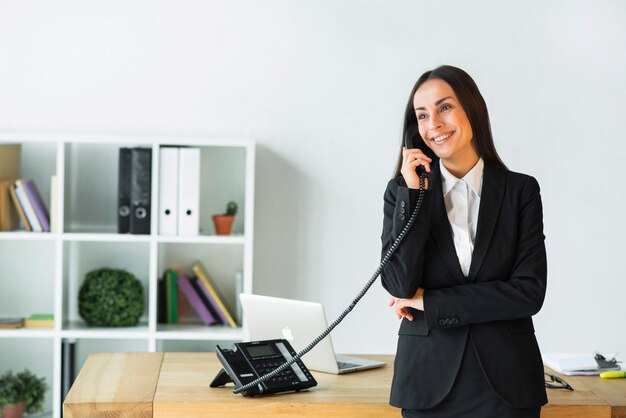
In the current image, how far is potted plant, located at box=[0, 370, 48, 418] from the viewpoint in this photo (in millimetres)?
3963

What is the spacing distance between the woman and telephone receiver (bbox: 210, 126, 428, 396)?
0.45 ft

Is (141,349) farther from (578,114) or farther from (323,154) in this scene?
(578,114)

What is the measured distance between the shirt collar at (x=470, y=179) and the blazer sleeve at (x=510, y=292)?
12cm

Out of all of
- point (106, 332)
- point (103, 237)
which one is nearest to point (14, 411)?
point (106, 332)

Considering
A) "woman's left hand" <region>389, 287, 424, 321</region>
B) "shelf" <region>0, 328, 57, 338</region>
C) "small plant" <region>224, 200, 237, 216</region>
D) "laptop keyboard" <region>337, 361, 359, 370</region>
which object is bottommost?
"shelf" <region>0, 328, 57, 338</region>

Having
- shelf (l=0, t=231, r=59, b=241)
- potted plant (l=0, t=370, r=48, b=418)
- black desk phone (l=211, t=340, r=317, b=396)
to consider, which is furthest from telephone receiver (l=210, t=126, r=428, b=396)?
potted plant (l=0, t=370, r=48, b=418)

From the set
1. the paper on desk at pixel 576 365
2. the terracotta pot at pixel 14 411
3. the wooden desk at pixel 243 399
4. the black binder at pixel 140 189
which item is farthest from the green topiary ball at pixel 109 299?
the paper on desk at pixel 576 365

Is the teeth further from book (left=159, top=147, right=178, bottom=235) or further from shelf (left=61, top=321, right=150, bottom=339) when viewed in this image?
shelf (left=61, top=321, right=150, bottom=339)

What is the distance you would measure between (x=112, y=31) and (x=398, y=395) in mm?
2627

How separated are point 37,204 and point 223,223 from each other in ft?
2.76

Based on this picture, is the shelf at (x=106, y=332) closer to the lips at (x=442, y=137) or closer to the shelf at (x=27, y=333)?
the shelf at (x=27, y=333)

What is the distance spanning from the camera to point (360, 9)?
13.5 ft

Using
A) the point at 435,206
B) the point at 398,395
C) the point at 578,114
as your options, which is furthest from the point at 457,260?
the point at 578,114

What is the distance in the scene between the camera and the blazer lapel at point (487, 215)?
6.94ft
